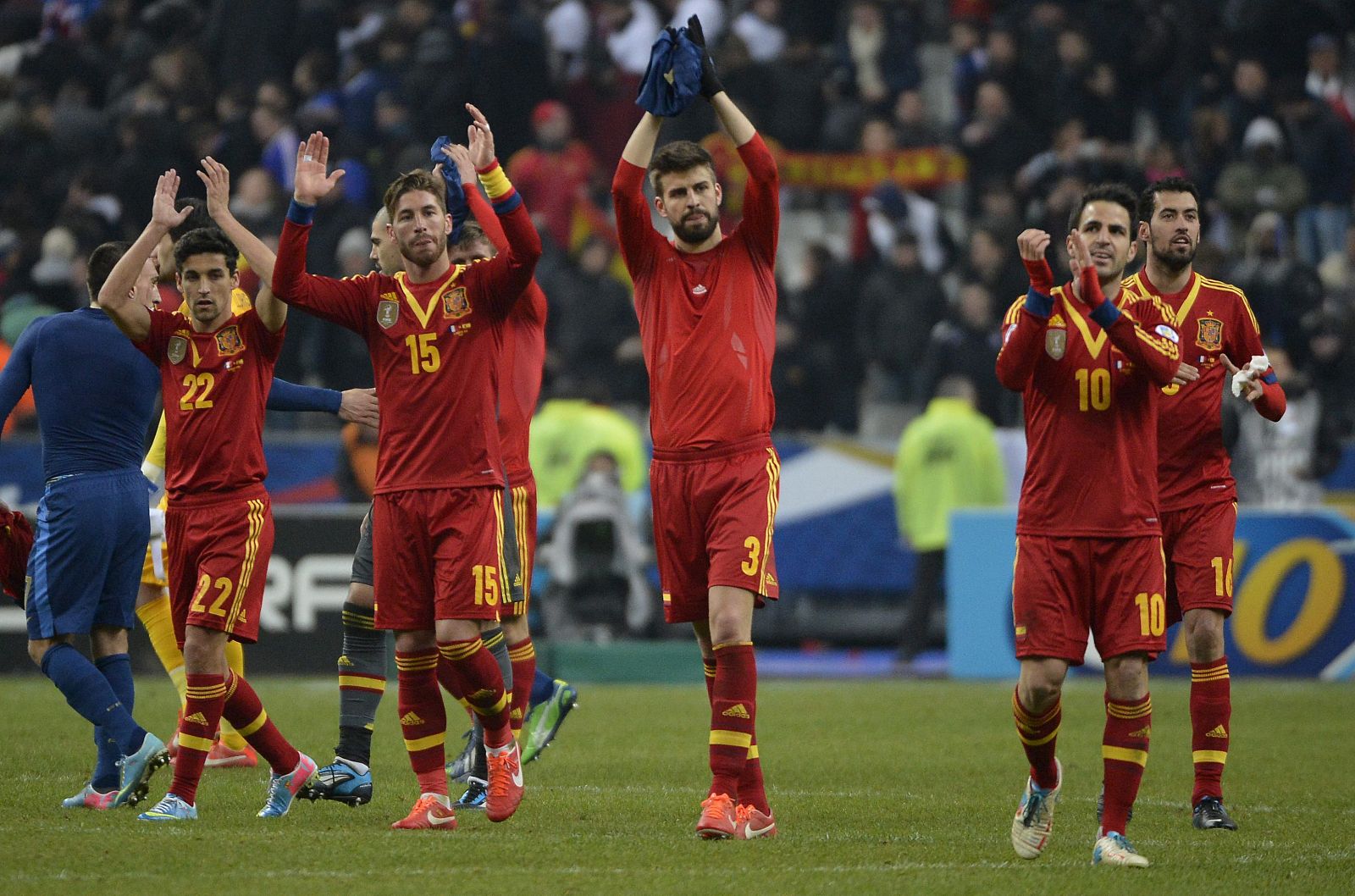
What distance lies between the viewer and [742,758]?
23.1ft

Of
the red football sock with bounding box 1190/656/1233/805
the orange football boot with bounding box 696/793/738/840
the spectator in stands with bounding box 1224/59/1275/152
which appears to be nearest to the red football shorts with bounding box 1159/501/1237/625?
the red football sock with bounding box 1190/656/1233/805

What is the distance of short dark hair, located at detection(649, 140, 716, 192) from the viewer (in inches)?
286

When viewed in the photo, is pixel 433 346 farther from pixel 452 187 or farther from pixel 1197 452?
pixel 1197 452

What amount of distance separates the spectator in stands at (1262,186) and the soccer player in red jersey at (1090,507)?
11.5m

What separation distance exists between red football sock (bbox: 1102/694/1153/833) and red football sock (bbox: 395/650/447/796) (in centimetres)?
250

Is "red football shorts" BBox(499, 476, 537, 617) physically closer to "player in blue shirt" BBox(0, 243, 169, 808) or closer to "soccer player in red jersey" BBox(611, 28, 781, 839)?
"soccer player in red jersey" BBox(611, 28, 781, 839)

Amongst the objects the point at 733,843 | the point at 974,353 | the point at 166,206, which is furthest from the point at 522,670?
the point at 974,353

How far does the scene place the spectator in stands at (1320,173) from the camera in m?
18.1

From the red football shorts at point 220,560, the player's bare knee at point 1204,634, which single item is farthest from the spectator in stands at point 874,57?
the red football shorts at point 220,560

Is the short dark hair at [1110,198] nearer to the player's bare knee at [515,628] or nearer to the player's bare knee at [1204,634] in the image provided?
the player's bare knee at [1204,634]

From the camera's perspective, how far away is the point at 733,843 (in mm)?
6895

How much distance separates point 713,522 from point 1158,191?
2495 mm

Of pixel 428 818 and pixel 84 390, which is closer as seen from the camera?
pixel 428 818

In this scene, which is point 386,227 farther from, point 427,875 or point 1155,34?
point 1155,34
